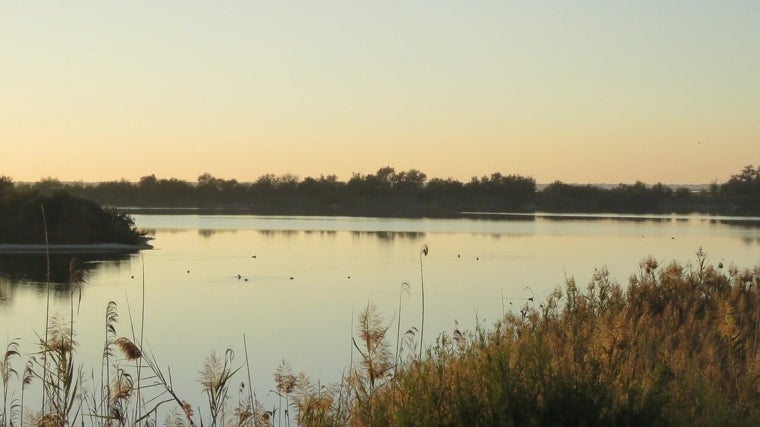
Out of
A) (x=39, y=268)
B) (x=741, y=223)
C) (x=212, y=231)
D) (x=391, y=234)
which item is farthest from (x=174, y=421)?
(x=741, y=223)

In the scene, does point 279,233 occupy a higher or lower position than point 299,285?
higher

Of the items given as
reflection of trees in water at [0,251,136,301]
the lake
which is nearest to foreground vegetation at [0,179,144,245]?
the lake

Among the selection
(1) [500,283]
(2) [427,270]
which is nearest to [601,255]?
(2) [427,270]

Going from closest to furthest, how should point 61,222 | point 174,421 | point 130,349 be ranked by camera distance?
point 130,349
point 174,421
point 61,222

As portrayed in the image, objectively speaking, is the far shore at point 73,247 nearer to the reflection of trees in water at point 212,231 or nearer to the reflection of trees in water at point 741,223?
the reflection of trees in water at point 212,231

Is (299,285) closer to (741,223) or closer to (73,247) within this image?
(73,247)

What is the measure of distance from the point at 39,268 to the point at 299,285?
32.7ft

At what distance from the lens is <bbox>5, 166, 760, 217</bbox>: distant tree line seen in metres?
108

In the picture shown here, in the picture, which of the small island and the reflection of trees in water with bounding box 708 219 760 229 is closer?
the small island

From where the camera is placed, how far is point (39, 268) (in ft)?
102

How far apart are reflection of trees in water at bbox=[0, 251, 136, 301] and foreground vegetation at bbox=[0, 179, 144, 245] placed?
4753mm

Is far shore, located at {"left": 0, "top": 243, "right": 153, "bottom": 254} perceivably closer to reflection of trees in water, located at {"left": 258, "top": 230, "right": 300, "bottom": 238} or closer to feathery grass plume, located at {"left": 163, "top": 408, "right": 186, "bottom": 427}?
reflection of trees in water, located at {"left": 258, "top": 230, "right": 300, "bottom": 238}

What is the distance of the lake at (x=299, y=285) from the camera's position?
594 inches

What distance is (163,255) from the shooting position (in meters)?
37.5
